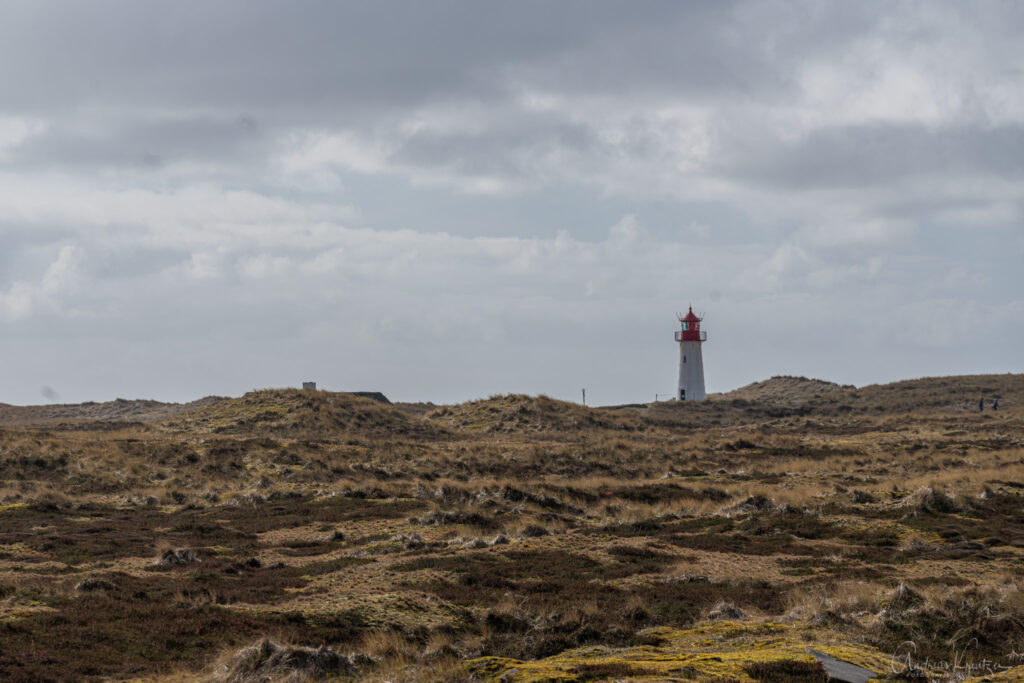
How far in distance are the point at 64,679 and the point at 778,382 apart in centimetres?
13676

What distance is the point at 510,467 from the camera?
1978 inches

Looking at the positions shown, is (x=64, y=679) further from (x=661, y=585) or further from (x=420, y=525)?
(x=420, y=525)

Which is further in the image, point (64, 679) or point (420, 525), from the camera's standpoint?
point (420, 525)

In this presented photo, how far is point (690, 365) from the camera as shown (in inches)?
4449

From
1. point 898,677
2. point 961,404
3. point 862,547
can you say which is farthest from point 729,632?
point 961,404
